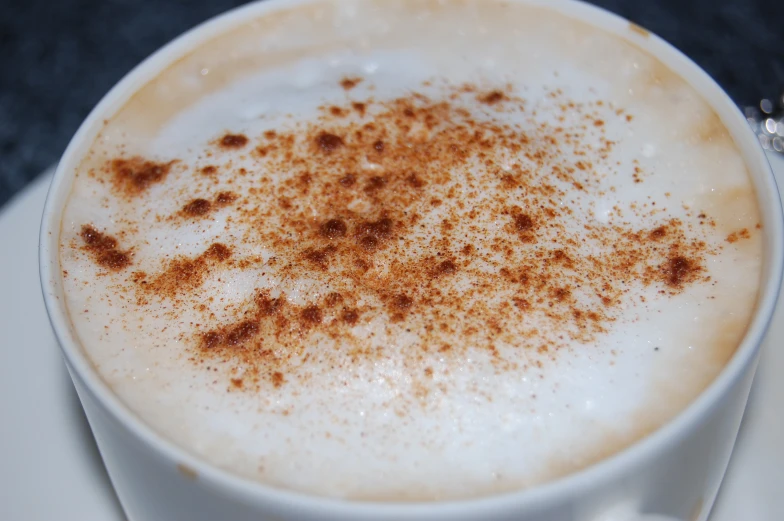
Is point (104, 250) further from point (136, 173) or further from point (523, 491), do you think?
point (523, 491)

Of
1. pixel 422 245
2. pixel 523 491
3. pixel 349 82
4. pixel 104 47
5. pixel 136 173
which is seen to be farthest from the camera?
pixel 104 47

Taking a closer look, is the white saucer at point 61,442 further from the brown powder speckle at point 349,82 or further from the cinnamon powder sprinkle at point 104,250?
the brown powder speckle at point 349,82

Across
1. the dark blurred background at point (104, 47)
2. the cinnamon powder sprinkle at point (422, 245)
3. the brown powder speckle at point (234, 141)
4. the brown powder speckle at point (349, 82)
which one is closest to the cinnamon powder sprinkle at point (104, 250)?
the cinnamon powder sprinkle at point (422, 245)

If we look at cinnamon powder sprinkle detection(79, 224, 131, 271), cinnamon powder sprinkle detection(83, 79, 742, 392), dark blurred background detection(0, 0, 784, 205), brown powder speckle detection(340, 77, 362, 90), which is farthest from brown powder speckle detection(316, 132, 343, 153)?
dark blurred background detection(0, 0, 784, 205)

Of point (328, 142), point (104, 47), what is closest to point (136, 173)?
point (328, 142)

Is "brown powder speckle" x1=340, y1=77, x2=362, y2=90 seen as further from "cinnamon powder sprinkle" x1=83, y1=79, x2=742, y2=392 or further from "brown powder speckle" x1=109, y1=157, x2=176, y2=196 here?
"brown powder speckle" x1=109, y1=157, x2=176, y2=196

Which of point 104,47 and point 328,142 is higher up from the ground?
point 328,142
